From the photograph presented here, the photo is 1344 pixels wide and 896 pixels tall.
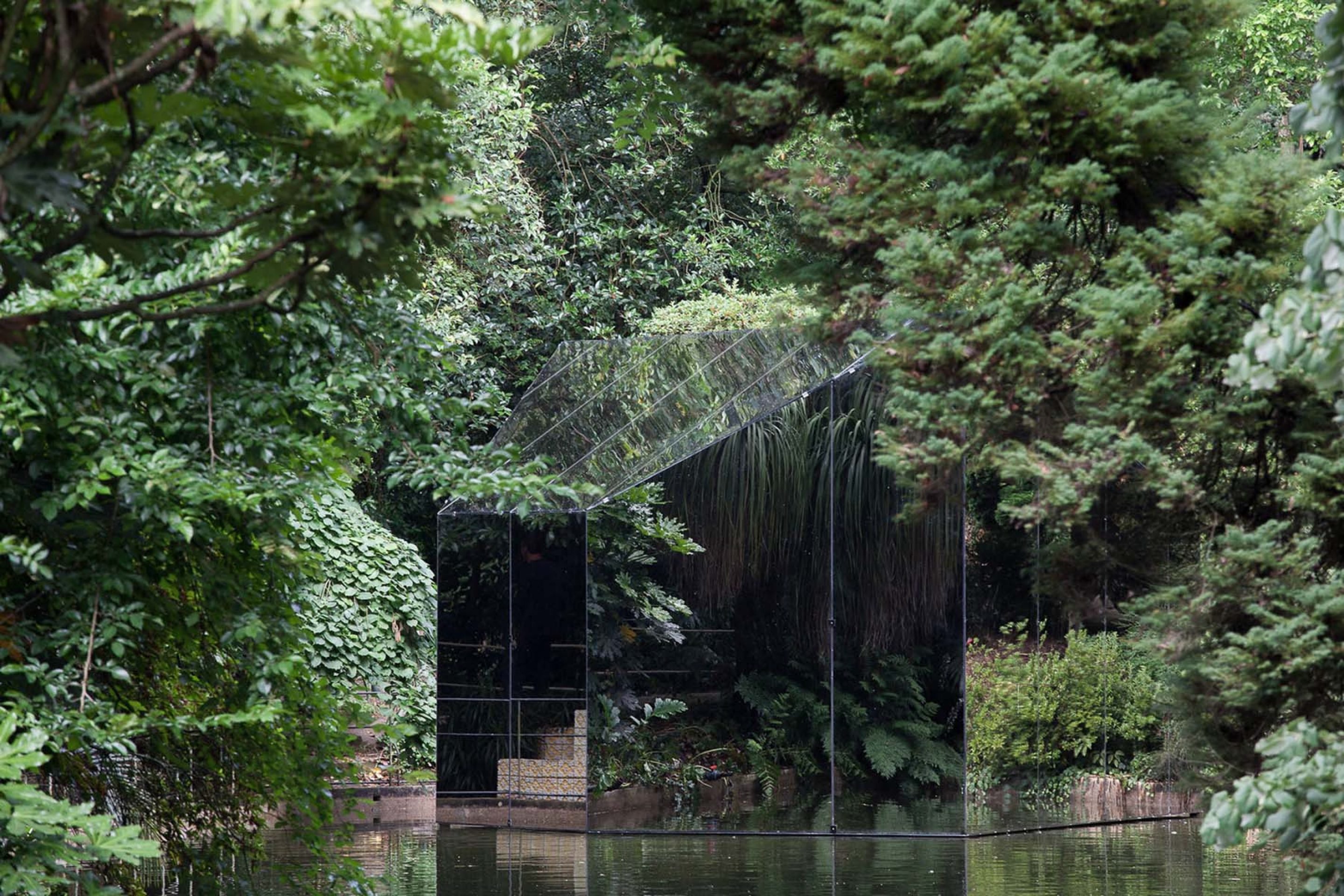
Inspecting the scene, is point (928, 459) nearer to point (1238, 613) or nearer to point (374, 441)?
point (1238, 613)

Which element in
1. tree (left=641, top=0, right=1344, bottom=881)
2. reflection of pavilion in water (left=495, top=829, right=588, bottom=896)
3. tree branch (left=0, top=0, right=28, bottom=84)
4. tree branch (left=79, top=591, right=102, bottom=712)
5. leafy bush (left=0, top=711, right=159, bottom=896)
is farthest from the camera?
reflection of pavilion in water (left=495, top=829, right=588, bottom=896)

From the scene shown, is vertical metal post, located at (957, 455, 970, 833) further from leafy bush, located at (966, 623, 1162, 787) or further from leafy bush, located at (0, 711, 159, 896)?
leafy bush, located at (0, 711, 159, 896)

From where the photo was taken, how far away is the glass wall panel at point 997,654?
11219 millimetres

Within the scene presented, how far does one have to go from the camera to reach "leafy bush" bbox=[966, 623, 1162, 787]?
11.3 metres

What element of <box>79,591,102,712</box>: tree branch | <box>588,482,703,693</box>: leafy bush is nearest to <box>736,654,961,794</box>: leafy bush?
<box>588,482,703,693</box>: leafy bush

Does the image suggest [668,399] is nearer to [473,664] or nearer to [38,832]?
[473,664]

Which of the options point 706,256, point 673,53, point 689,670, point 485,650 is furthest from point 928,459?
point 706,256

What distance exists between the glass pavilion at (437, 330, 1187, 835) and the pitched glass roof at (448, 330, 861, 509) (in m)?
0.02

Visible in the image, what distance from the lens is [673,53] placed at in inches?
194

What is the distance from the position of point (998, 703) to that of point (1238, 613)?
6.82 m

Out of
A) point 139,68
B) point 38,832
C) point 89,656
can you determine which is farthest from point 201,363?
point 139,68

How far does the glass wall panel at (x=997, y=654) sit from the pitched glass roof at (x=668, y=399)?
4.92 feet

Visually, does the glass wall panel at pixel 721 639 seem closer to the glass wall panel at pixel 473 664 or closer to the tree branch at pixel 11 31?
the glass wall panel at pixel 473 664

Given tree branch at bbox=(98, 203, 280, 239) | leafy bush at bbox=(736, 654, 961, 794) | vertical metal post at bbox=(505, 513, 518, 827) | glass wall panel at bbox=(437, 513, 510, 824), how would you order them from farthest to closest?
glass wall panel at bbox=(437, 513, 510, 824) < vertical metal post at bbox=(505, 513, 518, 827) < leafy bush at bbox=(736, 654, 961, 794) < tree branch at bbox=(98, 203, 280, 239)
